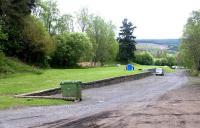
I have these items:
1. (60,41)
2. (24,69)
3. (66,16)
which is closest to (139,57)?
(66,16)

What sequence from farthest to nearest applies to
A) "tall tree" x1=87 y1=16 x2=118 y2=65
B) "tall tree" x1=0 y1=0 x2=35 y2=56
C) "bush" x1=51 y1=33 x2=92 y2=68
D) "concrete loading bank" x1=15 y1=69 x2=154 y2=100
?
"tall tree" x1=87 y1=16 x2=118 y2=65 < "bush" x1=51 y1=33 x2=92 y2=68 < "tall tree" x1=0 y1=0 x2=35 y2=56 < "concrete loading bank" x1=15 y1=69 x2=154 y2=100

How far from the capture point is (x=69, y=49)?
94.7 m

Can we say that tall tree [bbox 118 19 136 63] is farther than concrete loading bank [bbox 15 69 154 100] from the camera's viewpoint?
Yes

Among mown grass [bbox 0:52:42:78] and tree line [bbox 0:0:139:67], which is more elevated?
tree line [bbox 0:0:139:67]

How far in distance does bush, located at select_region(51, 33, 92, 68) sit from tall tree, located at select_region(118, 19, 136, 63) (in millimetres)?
47137

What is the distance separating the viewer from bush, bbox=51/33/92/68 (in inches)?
3681

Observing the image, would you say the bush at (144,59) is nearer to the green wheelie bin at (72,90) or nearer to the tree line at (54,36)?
the tree line at (54,36)

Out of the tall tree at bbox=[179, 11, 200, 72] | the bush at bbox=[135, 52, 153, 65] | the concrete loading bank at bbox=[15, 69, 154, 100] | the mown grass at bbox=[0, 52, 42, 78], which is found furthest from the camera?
the bush at bbox=[135, 52, 153, 65]

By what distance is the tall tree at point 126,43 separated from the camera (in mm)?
147750

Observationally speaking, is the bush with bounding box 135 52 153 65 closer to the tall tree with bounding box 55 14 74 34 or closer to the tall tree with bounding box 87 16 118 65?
the tall tree with bounding box 87 16 118 65

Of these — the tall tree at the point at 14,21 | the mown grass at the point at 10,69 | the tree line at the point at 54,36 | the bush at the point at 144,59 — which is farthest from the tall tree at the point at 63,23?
the bush at the point at 144,59

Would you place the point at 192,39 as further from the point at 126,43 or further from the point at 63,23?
the point at 126,43

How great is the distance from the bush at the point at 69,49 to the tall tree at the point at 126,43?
47.1m

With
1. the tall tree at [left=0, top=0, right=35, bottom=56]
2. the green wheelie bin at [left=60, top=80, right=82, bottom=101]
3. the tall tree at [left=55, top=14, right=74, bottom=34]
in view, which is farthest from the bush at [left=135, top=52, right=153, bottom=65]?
the green wheelie bin at [left=60, top=80, right=82, bottom=101]
